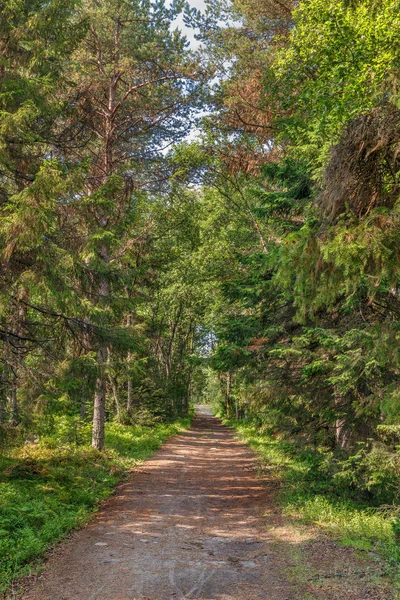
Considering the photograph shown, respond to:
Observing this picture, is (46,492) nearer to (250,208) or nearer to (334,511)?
(334,511)

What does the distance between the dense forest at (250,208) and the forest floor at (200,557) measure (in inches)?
44.2

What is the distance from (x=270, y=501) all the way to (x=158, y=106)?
12972 mm

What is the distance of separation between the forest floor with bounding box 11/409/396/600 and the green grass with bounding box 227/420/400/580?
0.94 feet

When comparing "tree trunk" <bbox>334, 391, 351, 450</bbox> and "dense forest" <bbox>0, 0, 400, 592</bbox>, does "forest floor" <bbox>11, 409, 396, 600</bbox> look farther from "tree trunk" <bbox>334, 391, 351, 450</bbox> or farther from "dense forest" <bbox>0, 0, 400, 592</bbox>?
"tree trunk" <bbox>334, 391, 351, 450</bbox>

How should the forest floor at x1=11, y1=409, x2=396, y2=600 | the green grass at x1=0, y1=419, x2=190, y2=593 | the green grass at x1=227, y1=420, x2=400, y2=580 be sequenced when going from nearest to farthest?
the forest floor at x1=11, y1=409, x2=396, y2=600, the green grass at x1=0, y1=419, x2=190, y2=593, the green grass at x1=227, y1=420, x2=400, y2=580

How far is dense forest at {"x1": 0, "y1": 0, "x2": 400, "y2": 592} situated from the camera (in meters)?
4.65

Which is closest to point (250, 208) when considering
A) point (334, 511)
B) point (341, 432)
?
point (341, 432)

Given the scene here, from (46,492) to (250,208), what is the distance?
8.64 metres

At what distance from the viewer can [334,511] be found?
8.58 meters

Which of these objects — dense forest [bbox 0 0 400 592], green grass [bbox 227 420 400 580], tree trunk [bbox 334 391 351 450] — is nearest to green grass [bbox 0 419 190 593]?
dense forest [bbox 0 0 400 592]

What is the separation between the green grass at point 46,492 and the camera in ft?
20.8

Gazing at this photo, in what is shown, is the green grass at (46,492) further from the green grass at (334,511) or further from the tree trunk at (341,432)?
the tree trunk at (341,432)

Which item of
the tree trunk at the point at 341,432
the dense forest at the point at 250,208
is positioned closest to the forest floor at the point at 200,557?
the dense forest at the point at 250,208

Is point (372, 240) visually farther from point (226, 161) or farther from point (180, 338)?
point (180, 338)
